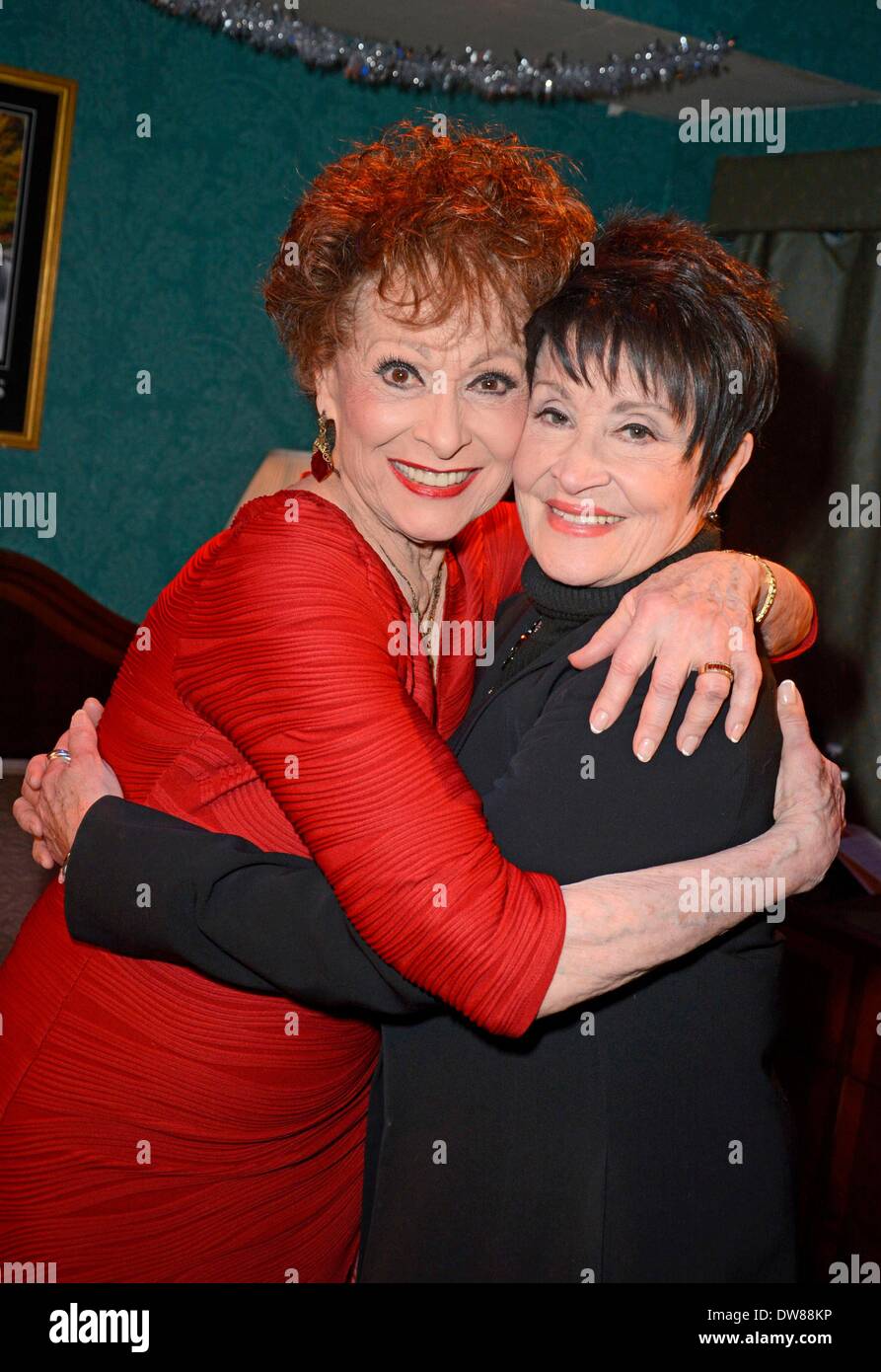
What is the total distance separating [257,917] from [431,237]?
738 mm

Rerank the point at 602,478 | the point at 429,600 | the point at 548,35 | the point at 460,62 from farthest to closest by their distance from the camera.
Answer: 1. the point at 460,62
2. the point at 548,35
3. the point at 429,600
4. the point at 602,478

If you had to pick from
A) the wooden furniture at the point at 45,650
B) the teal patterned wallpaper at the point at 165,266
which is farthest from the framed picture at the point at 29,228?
the wooden furniture at the point at 45,650

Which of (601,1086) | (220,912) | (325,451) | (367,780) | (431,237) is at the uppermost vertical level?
(431,237)

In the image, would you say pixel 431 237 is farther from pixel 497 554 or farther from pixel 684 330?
pixel 497 554

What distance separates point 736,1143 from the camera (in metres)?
1.17

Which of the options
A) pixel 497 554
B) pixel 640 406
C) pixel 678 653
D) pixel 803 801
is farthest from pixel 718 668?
pixel 497 554

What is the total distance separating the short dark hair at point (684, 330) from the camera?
120cm

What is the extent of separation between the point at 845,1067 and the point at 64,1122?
1766 mm

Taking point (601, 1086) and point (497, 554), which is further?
point (497, 554)

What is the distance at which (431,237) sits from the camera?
4.12ft

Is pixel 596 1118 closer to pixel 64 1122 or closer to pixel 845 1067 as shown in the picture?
pixel 64 1122

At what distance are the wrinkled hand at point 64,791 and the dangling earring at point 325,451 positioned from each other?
16.4 inches

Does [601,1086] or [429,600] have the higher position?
[429,600]

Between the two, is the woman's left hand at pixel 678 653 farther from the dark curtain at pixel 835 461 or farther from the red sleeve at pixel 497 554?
the dark curtain at pixel 835 461
